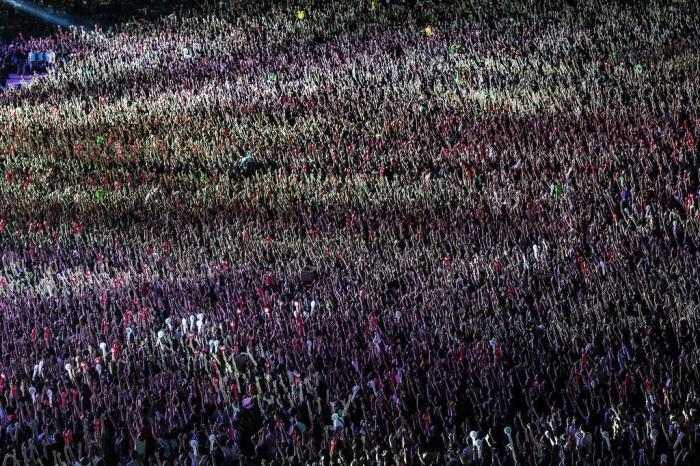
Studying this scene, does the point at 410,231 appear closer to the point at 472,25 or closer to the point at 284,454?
the point at 284,454

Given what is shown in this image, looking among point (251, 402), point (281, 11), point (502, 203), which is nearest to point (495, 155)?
point (502, 203)

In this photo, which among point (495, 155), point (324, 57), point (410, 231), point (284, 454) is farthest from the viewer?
point (324, 57)

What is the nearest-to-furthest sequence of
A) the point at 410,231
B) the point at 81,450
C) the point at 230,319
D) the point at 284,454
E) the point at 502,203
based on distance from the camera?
1. the point at 284,454
2. the point at 81,450
3. the point at 230,319
4. the point at 410,231
5. the point at 502,203

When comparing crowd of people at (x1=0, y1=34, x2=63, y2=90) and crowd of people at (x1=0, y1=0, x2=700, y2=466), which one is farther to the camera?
crowd of people at (x1=0, y1=34, x2=63, y2=90)

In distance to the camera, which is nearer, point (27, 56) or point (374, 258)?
point (374, 258)

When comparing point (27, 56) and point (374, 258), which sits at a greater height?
point (27, 56)

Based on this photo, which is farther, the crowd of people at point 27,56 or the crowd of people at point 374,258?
the crowd of people at point 27,56

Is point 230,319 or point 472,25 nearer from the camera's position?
point 230,319
